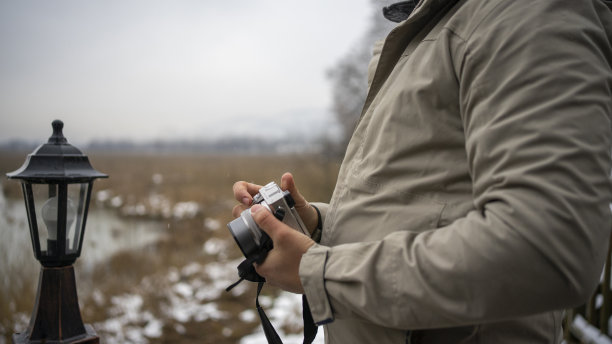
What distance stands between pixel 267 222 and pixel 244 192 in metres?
0.31

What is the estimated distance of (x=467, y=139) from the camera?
0.73 meters

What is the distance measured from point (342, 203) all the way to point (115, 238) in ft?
25.4

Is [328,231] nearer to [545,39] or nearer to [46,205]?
[545,39]

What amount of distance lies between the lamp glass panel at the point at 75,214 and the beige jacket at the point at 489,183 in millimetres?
1717

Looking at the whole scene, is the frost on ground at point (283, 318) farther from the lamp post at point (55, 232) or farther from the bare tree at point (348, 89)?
the bare tree at point (348, 89)

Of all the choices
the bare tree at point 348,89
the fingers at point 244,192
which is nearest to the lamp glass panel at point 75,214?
the fingers at point 244,192

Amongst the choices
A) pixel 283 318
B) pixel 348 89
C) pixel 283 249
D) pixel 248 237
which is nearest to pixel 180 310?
pixel 283 318

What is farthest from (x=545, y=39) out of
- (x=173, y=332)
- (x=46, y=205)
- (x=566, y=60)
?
(x=173, y=332)

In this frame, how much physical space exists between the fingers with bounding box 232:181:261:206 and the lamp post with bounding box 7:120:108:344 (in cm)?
119

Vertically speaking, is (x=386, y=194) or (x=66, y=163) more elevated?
(x=386, y=194)

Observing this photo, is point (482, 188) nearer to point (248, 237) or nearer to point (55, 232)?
point (248, 237)

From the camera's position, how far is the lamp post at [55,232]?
192 cm

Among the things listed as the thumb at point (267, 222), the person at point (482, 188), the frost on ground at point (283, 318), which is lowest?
the frost on ground at point (283, 318)

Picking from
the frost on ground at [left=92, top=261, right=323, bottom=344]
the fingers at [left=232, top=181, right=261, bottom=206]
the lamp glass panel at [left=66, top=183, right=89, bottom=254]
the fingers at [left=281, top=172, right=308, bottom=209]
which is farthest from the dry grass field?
the fingers at [left=281, top=172, right=308, bottom=209]
